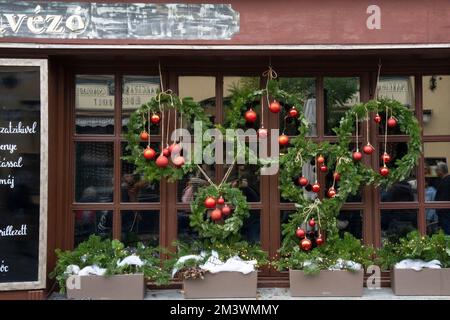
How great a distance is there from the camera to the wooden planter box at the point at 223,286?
5.58m

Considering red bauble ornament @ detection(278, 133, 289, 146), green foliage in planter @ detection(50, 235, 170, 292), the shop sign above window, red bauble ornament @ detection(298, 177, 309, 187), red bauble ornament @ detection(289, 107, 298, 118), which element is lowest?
green foliage in planter @ detection(50, 235, 170, 292)

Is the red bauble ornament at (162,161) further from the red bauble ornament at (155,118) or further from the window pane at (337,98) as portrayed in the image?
the window pane at (337,98)

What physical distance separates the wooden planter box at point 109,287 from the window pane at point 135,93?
167 cm

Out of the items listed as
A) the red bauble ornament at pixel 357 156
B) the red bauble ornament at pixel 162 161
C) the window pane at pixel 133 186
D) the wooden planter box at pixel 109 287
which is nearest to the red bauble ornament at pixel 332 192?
the red bauble ornament at pixel 357 156

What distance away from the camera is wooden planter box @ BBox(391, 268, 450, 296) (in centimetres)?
565

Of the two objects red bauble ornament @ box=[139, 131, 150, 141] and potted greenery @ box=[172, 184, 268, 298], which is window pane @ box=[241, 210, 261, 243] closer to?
potted greenery @ box=[172, 184, 268, 298]

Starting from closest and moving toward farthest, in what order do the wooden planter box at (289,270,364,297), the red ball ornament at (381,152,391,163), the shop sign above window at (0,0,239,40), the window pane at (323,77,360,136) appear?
1. the shop sign above window at (0,0,239,40)
2. the wooden planter box at (289,270,364,297)
3. the red ball ornament at (381,152,391,163)
4. the window pane at (323,77,360,136)

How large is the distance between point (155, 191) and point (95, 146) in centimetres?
84

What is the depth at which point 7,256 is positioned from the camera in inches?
212

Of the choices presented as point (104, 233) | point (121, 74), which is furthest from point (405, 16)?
point (104, 233)

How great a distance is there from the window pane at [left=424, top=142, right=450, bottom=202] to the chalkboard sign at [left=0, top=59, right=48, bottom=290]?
4.20 metres

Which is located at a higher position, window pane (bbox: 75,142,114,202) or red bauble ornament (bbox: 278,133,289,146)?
red bauble ornament (bbox: 278,133,289,146)

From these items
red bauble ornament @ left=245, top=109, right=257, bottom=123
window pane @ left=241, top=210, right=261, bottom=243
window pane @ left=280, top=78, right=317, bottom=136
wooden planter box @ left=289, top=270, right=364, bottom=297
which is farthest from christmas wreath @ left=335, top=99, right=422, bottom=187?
window pane @ left=241, top=210, right=261, bottom=243

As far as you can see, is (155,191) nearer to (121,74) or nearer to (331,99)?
(121,74)
